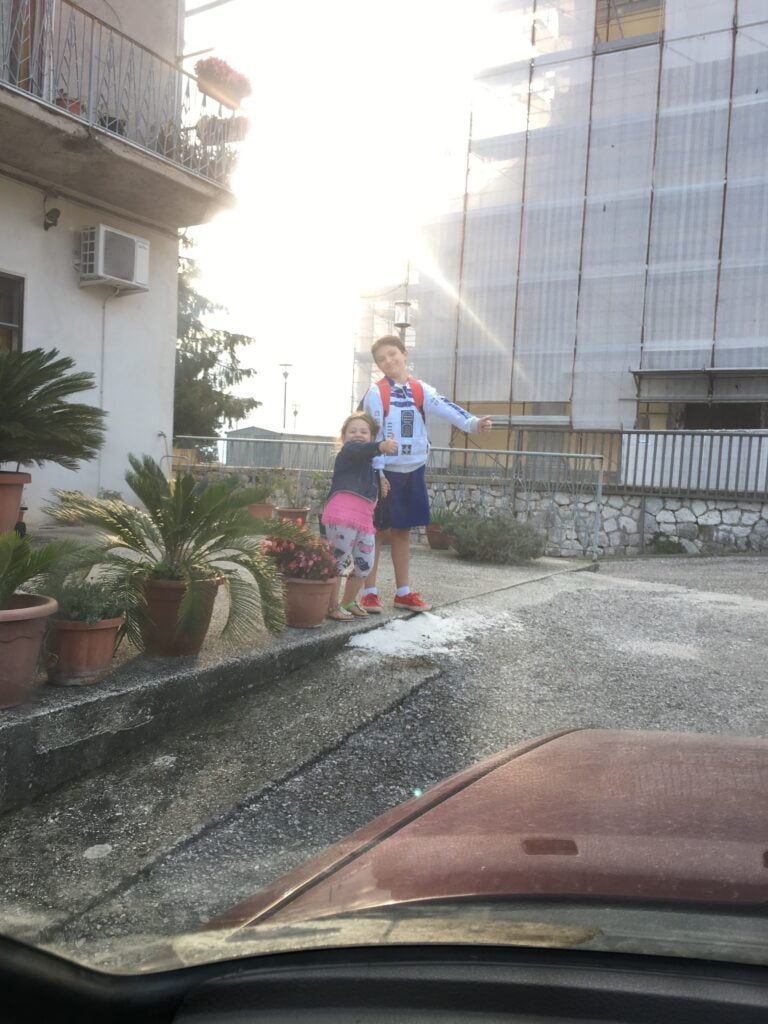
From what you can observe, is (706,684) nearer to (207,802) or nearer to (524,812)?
(207,802)

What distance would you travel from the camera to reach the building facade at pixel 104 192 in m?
8.50

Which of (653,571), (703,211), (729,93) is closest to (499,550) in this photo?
(653,571)

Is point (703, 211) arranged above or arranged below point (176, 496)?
above

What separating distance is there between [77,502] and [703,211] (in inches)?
742

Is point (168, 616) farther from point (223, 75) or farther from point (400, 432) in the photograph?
point (223, 75)

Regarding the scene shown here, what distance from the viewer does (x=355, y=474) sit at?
16.9 ft

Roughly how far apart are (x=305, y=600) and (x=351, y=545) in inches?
22.7

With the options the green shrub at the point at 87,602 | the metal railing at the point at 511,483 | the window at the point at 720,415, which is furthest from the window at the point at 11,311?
the window at the point at 720,415

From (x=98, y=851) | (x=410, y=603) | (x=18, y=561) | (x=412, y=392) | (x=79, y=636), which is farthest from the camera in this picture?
(x=410, y=603)

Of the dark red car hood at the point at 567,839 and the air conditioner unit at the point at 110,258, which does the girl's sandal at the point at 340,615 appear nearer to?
the dark red car hood at the point at 567,839

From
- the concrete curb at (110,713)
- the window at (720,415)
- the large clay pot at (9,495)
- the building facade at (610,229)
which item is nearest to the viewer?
the concrete curb at (110,713)

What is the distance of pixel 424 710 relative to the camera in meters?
4.01

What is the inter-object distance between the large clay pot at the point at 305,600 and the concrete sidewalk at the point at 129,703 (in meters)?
0.08

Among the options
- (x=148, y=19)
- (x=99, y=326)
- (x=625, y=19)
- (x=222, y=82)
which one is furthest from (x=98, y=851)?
(x=625, y=19)
